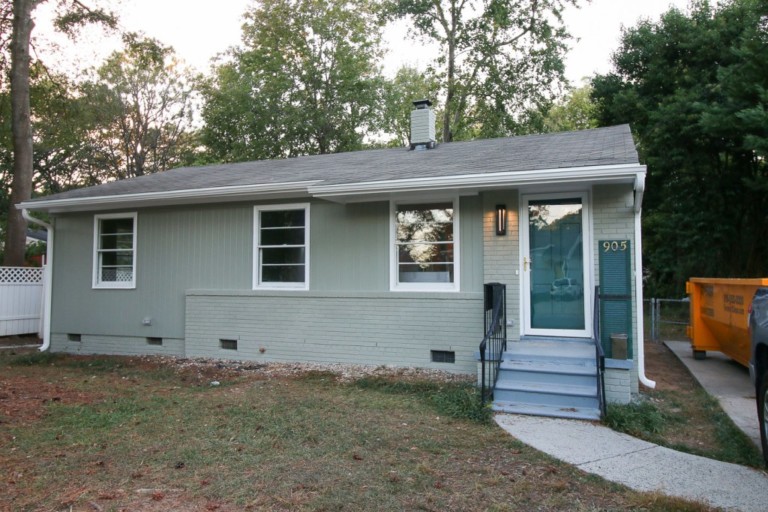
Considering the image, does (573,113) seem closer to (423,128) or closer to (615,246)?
(423,128)

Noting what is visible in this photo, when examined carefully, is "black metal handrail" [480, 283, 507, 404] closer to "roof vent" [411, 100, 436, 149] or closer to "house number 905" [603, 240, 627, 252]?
"house number 905" [603, 240, 627, 252]

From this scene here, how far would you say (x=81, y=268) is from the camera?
10203 millimetres

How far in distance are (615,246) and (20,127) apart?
555 inches

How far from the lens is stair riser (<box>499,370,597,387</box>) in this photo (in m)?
5.85

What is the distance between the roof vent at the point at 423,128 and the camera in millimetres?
10336

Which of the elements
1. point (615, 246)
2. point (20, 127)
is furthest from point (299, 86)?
point (615, 246)

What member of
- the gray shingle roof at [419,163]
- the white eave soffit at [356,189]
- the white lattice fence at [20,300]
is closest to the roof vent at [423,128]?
the gray shingle roof at [419,163]

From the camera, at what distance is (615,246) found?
657cm

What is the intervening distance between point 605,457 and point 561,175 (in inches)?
129

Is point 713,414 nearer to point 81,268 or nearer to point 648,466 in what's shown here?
point 648,466

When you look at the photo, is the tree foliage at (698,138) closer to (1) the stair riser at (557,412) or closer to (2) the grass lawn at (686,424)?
(2) the grass lawn at (686,424)

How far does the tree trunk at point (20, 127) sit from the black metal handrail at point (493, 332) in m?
12.2

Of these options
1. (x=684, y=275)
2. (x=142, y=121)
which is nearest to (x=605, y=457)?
(x=684, y=275)

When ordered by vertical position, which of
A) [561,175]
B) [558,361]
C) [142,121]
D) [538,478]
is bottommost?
[538,478]
